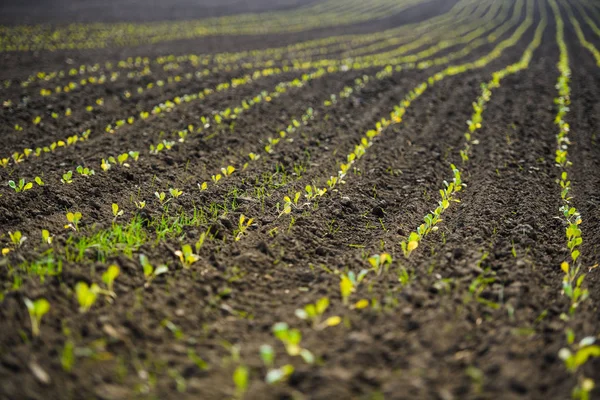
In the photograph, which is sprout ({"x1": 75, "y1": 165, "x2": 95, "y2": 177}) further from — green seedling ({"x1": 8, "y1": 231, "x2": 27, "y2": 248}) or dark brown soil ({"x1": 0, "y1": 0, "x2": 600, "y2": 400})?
green seedling ({"x1": 8, "y1": 231, "x2": 27, "y2": 248})

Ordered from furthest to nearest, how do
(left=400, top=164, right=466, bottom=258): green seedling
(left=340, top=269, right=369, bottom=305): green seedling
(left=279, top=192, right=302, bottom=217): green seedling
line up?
(left=279, top=192, right=302, bottom=217): green seedling → (left=400, top=164, right=466, bottom=258): green seedling → (left=340, top=269, right=369, bottom=305): green seedling

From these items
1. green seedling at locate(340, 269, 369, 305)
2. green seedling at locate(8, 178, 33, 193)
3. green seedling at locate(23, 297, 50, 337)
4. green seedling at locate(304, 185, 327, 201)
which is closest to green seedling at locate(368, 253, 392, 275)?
green seedling at locate(340, 269, 369, 305)

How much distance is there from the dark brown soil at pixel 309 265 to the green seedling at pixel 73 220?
0.15 meters

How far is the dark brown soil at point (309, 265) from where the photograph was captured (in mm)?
2209

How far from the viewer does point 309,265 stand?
3420mm

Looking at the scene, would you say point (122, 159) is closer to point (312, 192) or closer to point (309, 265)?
point (312, 192)

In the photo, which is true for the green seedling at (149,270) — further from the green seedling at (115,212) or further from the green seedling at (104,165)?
the green seedling at (104,165)

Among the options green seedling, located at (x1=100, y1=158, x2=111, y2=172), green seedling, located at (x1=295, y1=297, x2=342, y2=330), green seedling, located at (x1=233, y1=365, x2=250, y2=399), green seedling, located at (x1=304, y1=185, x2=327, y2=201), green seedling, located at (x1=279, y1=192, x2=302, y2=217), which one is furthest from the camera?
green seedling, located at (x1=100, y1=158, x2=111, y2=172)

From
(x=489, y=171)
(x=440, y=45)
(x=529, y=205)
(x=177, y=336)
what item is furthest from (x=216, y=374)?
(x=440, y=45)

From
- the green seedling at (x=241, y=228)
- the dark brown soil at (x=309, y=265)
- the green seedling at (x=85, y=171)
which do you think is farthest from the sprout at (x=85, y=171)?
the green seedling at (x=241, y=228)

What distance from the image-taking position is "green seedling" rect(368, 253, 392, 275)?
313 centimetres

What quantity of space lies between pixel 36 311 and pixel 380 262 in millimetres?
2291

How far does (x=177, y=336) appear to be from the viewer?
2508mm

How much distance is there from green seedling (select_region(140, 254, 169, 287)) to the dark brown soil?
0.06 m
